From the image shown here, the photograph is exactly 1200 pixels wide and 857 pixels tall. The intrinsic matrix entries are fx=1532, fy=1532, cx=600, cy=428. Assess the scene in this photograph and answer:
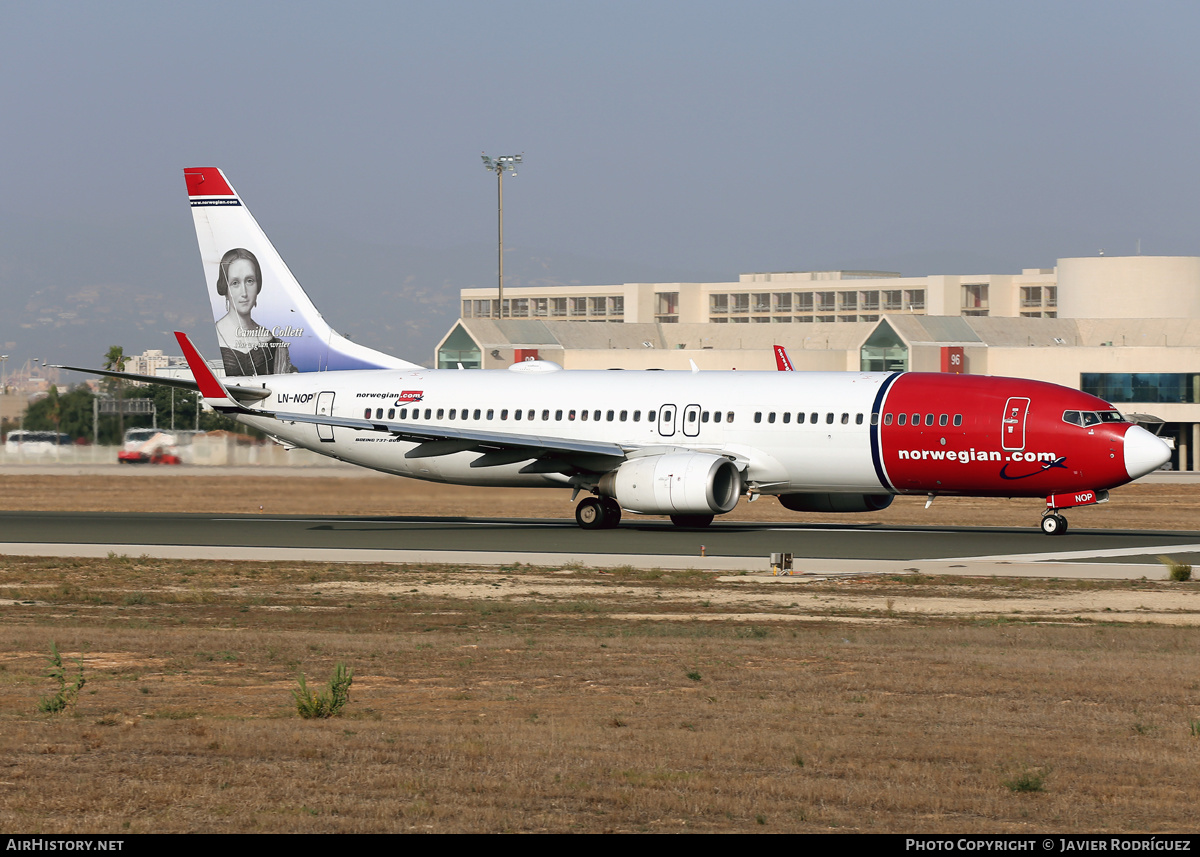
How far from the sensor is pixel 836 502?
39.5m

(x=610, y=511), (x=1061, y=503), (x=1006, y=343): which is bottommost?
(x=610, y=511)

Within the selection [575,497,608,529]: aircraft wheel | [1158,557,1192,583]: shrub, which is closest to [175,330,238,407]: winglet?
[575,497,608,529]: aircraft wheel

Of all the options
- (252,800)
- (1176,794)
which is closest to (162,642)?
(252,800)

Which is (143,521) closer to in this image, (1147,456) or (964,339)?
(1147,456)

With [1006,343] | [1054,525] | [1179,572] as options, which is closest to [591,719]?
[1179,572]

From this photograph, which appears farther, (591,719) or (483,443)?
(483,443)

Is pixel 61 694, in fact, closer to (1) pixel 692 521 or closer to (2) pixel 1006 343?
(1) pixel 692 521

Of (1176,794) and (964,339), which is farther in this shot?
(964,339)

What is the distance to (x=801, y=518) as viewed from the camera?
153 feet

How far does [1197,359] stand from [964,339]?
16.2 metres

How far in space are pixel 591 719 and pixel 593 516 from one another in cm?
2642

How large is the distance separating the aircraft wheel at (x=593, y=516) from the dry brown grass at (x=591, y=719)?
1552cm

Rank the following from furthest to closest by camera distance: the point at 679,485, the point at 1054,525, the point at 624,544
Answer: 1. the point at 1054,525
2. the point at 679,485
3. the point at 624,544

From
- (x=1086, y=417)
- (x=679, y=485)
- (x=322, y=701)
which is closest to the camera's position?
(x=322, y=701)
